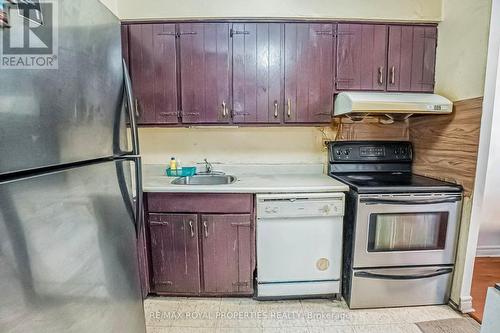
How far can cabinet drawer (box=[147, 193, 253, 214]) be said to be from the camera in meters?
1.92

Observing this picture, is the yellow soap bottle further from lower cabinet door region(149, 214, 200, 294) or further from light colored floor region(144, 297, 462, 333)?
light colored floor region(144, 297, 462, 333)

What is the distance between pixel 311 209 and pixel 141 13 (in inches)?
78.6

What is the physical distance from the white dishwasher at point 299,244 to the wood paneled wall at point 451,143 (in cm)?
88

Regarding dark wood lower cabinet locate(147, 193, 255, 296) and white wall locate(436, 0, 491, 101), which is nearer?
white wall locate(436, 0, 491, 101)

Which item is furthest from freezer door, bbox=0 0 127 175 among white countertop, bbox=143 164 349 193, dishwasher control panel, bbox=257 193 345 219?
dishwasher control panel, bbox=257 193 345 219

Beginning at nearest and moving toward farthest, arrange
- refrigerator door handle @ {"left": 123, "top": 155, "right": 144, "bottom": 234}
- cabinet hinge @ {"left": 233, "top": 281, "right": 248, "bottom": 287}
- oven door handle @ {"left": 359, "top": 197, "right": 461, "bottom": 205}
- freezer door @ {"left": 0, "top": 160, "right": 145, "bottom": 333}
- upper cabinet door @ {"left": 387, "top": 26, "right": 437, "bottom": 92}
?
freezer door @ {"left": 0, "top": 160, "right": 145, "bottom": 333} → refrigerator door handle @ {"left": 123, "top": 155, "right": 144, "bottom": 234} → oven door handle @ {"left": 359, "top": 197, "right": 461, "bottom": 205} → cabinet hinge @ {"left": 233, "top": 281, "right": 248, "bottom": 287} → upper cabinet door @ {"left": 387, "top": 26, "right": 437, "bottom": 92}

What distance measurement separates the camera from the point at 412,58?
84.1 inches

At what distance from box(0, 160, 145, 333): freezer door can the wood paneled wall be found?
2173mm

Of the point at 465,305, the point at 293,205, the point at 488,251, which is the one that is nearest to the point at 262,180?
the point at 293,205

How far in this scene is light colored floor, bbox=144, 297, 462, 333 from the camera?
1.76 m

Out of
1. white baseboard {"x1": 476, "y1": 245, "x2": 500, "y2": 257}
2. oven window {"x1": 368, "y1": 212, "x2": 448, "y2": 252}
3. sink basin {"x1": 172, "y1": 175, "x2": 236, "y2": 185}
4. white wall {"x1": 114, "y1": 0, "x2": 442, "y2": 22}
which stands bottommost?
white baseboard {"x1": 476, "y1": 245, "x2": 500, "y2": 257}

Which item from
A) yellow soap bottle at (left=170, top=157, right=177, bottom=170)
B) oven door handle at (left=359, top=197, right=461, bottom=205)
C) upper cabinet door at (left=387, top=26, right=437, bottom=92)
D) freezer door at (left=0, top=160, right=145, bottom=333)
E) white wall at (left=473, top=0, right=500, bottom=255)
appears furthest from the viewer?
yellow soap bottle at (left=170, top=157, right=177, bottom=170)

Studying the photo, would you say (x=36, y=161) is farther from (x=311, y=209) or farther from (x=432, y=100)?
(x=432, y=100)

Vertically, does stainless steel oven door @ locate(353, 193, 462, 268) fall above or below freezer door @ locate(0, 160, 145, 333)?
below
